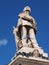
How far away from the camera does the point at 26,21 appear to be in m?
14.9

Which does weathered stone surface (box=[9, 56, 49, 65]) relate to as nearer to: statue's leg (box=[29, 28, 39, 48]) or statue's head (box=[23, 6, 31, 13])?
statue's leg (box=[29, 28, 39, 48])

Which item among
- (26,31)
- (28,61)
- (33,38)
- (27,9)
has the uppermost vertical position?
(27,9)

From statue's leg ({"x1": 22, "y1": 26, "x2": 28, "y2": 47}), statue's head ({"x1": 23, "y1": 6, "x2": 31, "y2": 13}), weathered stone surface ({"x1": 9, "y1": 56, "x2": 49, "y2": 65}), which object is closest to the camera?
weathered stone surface ({"x1": 9, "y1": 56, "x2": 49, "y2": 65})

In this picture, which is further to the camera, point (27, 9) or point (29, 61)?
point (27, 9)

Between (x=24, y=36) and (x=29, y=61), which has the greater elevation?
(x=24, y=36)

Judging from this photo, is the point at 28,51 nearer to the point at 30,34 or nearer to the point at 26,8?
the point at 30,34

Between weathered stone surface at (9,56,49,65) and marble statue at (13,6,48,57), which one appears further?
marble statue at (13,6,48,57)

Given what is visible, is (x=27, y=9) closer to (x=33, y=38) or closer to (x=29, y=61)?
(x=33, y=38)

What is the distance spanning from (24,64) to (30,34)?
7.38 ft

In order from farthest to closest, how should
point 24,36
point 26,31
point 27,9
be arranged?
point 27,9
point 26,31
point 24,36

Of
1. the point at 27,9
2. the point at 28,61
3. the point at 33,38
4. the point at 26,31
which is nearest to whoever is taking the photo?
the point at 28,61

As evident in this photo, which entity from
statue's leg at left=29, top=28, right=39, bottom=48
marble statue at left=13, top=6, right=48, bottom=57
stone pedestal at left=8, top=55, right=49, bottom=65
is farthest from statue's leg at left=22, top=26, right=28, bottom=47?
stone pedestal at left=8, top=55, right=49, bottom=65

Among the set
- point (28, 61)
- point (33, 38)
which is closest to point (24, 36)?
point (33, 38)

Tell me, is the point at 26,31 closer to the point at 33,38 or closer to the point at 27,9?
the point at 33,38
